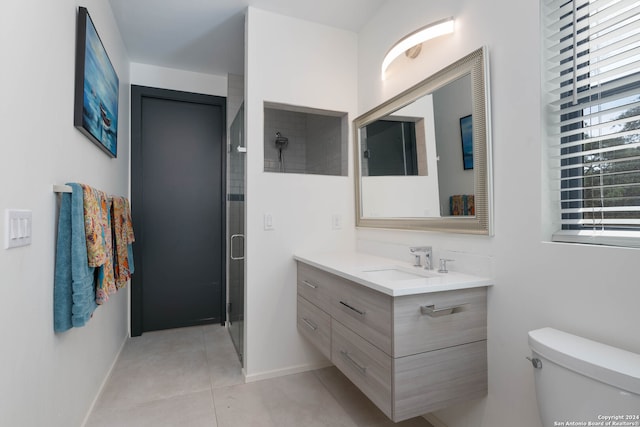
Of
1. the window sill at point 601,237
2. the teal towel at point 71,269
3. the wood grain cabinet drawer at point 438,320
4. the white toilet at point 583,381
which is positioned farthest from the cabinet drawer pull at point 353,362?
the teal towel at point 71,269

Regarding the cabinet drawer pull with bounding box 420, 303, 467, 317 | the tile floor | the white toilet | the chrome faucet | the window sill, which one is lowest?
the tile floor

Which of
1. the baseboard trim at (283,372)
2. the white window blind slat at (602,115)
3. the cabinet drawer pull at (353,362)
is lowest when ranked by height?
the baseboard trim at (283,372)

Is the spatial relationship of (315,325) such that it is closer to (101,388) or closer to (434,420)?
(434,420)

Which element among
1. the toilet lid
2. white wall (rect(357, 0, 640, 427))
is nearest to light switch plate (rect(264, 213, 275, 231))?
white wall (rect(357, 0, 640, 427))

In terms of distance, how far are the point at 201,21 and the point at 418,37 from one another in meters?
→ 1.70

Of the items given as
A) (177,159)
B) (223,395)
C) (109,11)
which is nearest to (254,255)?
(223,395)

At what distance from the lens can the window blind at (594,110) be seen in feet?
3.49

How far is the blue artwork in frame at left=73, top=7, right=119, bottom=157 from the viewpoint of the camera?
1603 millimetres

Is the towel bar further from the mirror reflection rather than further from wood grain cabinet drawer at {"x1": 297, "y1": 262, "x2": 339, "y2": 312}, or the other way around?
the mirror reflection

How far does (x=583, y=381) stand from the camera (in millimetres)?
954

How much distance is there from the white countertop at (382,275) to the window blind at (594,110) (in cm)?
47

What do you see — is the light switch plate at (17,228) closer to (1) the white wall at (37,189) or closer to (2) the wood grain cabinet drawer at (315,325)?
(1) the white wall at (37,189)

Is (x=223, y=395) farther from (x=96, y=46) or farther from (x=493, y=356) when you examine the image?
(x=96, y=46)

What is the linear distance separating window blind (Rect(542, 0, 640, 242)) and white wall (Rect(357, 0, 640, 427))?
0.07 m
